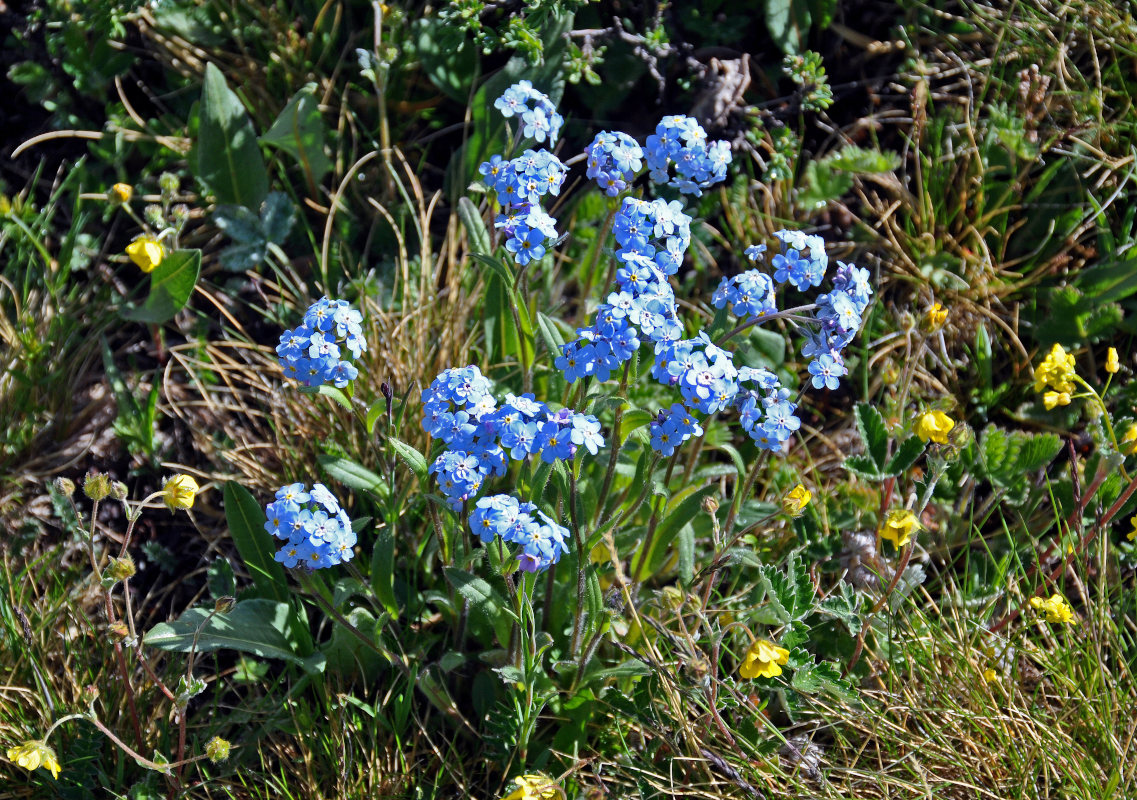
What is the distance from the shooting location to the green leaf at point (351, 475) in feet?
8.52

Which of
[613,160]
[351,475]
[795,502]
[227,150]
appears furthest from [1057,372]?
[227,150]

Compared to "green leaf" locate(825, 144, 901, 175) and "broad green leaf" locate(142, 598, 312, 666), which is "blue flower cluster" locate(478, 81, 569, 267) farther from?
"green leaf" locate(825, 144, 901, 175)

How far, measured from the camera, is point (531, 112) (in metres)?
2.56

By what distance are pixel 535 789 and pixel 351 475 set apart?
0.94 metres

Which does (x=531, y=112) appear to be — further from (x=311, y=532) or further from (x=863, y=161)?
(x=863, y=161)

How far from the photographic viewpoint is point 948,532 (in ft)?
10.3

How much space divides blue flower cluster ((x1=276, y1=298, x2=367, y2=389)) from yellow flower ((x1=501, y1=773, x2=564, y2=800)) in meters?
0.96

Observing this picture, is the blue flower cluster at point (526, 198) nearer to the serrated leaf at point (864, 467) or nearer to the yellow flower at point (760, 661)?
the yellow flower at point (760, 661)

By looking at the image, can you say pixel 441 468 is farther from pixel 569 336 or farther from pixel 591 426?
pixel 569 336

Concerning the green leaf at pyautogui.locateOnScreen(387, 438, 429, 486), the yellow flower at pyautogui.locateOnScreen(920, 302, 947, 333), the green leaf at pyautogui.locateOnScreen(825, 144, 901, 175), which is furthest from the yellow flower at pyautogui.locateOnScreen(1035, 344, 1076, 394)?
the green leaf at pyautogui.locateOnScreen(387, 438, 429, 486)

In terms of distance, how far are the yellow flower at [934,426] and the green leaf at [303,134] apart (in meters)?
2.32

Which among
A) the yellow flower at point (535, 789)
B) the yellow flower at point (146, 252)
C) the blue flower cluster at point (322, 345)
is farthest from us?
the yellow flower at point (146, 252)

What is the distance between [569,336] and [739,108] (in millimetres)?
1310

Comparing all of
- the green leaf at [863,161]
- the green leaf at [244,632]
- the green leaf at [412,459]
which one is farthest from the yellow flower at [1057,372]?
the green leaf at [244,632]
